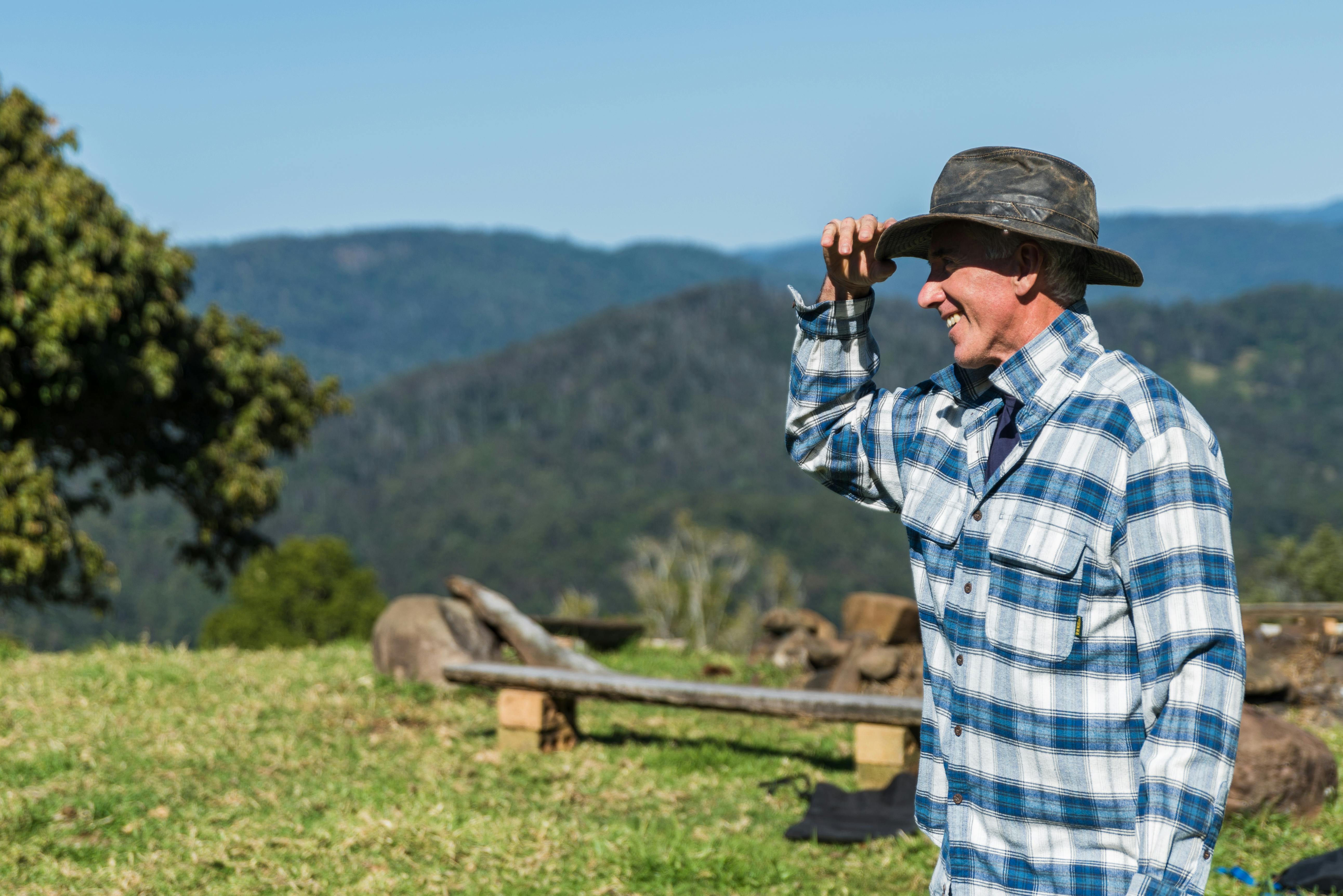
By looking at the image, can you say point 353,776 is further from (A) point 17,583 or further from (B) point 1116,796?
(A) point 17,583

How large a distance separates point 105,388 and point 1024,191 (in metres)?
14.1

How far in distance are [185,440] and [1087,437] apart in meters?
16.1

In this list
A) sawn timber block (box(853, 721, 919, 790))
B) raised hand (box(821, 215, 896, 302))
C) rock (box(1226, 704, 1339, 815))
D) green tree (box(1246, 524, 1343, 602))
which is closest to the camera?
raised hand (box(821, 215, 896, 302))

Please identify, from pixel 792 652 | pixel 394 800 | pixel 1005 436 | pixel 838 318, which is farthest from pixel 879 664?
pixel 1005 436

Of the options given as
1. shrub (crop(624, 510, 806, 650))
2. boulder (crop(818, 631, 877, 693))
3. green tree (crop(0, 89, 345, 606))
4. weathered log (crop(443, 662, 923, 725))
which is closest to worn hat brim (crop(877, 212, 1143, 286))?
weathered log (crop(443, 662, 923, 725))

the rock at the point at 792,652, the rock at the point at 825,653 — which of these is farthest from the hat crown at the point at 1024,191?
the rock at the point at 792,652

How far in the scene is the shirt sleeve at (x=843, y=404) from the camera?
2.58 meters

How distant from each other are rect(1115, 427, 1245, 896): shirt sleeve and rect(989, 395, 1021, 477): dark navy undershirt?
1.09 feet

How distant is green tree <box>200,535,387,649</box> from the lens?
39781 mm

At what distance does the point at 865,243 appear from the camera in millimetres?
2506

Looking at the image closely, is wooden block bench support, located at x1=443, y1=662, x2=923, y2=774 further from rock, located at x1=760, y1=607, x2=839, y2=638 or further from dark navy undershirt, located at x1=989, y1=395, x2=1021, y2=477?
rock, located at x1=760, y1=607, x2=839, y2=638

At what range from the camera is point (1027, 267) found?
2.24 meters

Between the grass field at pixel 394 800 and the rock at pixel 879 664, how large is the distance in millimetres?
1509

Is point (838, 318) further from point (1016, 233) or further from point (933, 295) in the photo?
point (1016, 233)
